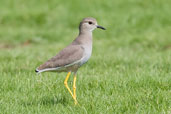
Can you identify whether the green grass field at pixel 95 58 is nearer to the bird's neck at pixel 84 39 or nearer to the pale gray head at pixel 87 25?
the bird's neck at pixel 84 39

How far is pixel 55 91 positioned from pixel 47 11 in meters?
10.4

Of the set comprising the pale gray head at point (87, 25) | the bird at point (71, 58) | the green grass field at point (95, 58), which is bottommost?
the green grass field at point (95, 58)

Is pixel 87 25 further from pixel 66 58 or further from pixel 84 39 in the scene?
pixel 66 58

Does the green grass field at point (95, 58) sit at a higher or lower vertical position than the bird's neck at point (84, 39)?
lower

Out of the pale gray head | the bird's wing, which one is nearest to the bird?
the bird's wing

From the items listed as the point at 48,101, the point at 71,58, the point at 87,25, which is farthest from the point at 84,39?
the point at 48,101

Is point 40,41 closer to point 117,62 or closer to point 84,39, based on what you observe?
point 117,62

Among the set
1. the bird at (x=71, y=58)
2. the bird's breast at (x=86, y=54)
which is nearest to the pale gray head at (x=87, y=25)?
the bird at (x=71, y=58)

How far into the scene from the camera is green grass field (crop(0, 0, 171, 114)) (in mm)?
5668

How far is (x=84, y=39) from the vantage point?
235 inches

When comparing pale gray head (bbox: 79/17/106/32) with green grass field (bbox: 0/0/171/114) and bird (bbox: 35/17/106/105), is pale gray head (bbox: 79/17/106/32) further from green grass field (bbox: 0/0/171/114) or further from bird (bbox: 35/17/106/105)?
green grass field (bbox: 0/0/171/114)

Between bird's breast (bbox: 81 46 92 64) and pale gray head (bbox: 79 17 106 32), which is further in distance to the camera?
pale gray head (bbox: 79 17 106 32)

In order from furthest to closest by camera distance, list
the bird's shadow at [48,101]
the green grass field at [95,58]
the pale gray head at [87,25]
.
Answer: the pale gray head at [87,25] < the bird's shadow at [48,101] < the green grass field at [95,58]

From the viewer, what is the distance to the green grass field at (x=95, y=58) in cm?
567
